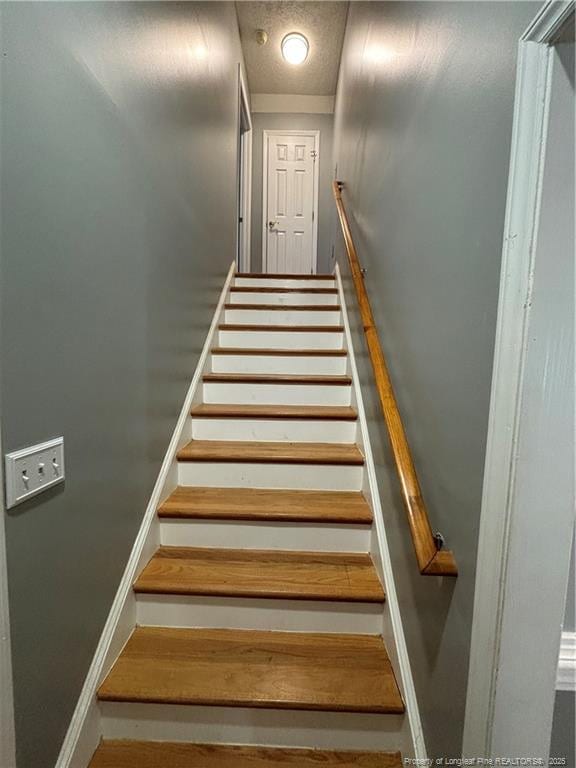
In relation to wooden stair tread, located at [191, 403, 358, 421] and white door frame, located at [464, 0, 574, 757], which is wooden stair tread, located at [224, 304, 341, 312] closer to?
wooden stair tread, located at [191, 403, 358, 421]

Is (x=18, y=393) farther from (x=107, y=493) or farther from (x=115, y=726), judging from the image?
(x=115, y=726)

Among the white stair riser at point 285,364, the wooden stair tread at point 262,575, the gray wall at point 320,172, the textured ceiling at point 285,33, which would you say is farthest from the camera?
the gray wall at point 320,172

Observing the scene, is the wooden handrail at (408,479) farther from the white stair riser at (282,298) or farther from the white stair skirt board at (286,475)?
the white stair riser at (282,298)

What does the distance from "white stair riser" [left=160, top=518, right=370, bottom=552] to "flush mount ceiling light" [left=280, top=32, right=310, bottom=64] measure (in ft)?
13.9

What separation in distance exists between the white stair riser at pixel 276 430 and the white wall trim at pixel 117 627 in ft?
0.52

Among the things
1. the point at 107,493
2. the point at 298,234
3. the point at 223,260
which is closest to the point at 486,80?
the point at 107,493

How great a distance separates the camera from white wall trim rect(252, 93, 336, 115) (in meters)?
4.62

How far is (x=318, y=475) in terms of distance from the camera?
1.79 meters

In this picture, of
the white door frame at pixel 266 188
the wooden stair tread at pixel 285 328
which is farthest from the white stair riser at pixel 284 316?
the white door frame at pixel 266 188

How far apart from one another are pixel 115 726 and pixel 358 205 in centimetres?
279

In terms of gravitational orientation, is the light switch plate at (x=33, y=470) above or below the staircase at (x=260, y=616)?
above

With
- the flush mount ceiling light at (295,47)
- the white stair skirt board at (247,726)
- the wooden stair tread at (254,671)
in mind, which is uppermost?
the flush mount ceiling light at (295,47)

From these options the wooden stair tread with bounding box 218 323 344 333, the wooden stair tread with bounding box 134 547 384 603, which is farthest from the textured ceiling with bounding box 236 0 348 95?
the wooden stair tread with bounding box 134 547 384 603

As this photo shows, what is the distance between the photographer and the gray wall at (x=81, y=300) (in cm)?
81
